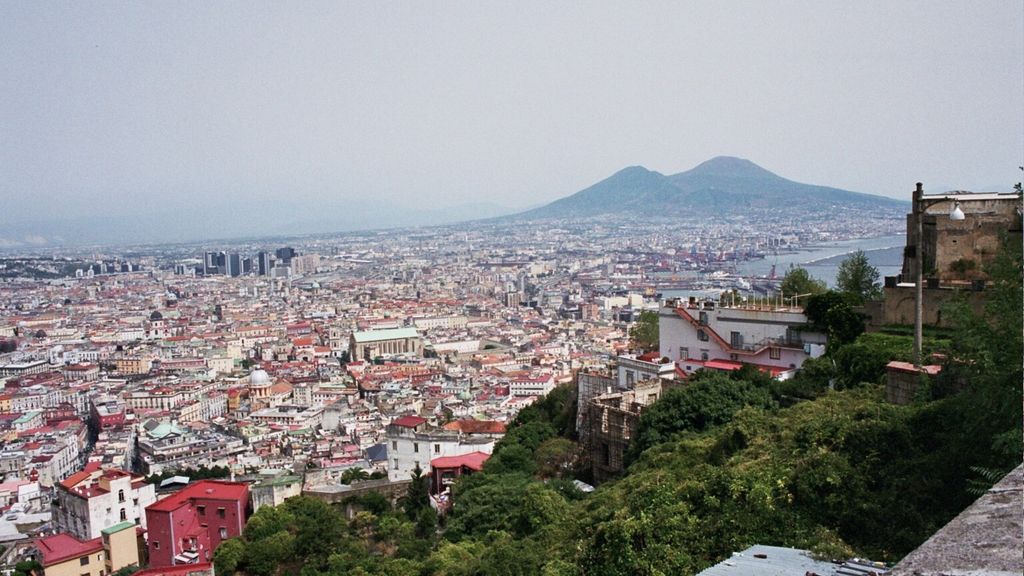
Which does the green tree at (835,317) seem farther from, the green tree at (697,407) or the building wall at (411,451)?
the building wall at (411,451)

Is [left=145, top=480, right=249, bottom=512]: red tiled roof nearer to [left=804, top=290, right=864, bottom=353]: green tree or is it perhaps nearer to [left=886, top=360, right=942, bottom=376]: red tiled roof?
[left=804, top=290, right=864, bottom=353]: green tree

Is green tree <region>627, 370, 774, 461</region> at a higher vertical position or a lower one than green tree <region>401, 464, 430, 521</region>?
higher

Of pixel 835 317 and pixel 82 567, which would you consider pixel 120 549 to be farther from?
pixel 835 317

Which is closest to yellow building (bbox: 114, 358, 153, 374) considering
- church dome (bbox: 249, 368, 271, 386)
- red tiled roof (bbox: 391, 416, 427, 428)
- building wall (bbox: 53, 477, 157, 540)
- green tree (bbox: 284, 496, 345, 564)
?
church dome (bbox: 249, 368, 271, 386)

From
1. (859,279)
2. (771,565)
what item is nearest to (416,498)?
(859,279)

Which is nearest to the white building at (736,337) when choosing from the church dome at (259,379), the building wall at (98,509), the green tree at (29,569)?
the green tree at (29,569)

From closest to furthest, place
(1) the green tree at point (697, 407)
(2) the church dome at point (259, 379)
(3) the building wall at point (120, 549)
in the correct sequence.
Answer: (1) the green tree at point (697, 407), (3) the building wall at point (120, 549), (2) the church dome at point (259, 379)
